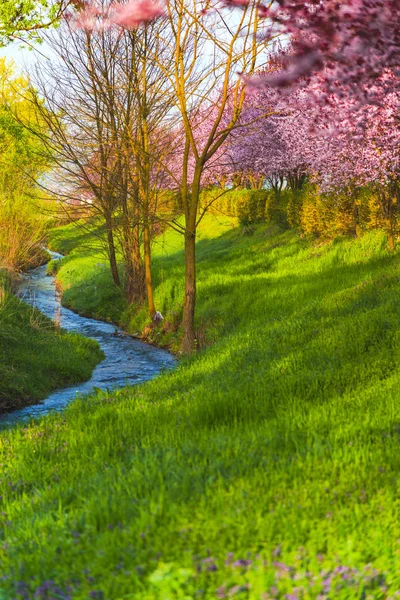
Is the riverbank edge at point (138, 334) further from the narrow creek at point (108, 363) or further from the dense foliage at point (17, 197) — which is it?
the dense foliage at point (17, 197)

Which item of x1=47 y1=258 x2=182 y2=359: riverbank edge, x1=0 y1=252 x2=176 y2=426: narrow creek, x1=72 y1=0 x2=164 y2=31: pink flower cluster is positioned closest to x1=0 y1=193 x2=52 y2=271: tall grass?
x1=0 y1=252 x2=176 y2=426: narrow creek

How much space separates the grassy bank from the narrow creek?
297 mm

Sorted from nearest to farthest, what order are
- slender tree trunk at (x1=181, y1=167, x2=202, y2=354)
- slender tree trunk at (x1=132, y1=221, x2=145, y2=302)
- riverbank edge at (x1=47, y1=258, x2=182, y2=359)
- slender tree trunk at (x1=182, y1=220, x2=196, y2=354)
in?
slender tree trunk at (x1=181, y1=167, x2=202, y2=354)
slender tree trunk at (x1=182, y1=220, x2=196, y2=354)
riverbank edge at (x1=47, y1=258, x2=182, y2=359)
slender tree trunk at (x1=132, y1=221, x2=145, y2=302)

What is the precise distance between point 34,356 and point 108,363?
2.27 metres

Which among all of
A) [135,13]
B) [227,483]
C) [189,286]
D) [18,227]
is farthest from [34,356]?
[18,227]

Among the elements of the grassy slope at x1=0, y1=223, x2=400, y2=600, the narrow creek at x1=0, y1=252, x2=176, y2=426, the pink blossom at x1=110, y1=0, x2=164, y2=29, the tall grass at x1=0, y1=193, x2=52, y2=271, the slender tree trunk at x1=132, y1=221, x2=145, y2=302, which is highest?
the pink blossom at x1=110, y1=0, x2=164, y2=29

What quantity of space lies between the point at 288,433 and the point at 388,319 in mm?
4389

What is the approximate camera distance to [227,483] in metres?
4.24

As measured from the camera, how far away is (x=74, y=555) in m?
3.64

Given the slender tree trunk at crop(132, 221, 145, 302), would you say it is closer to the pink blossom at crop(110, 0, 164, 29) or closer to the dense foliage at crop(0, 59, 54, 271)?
the dense foliage at crop(0, 59, 54, 271)

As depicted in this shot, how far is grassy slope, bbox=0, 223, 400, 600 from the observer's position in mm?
3330

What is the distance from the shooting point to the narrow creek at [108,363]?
39.0ft

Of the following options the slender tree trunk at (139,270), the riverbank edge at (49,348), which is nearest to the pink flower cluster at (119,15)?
the slender tree trunk at (139,270)

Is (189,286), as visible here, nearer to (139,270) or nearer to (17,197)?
(139,270)
